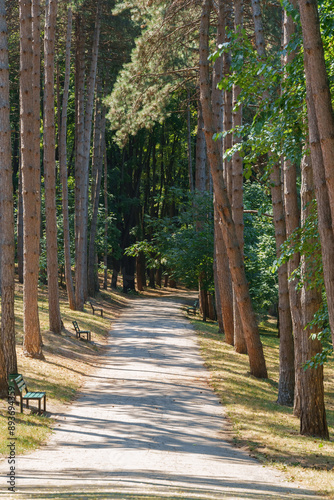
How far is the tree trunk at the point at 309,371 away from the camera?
33.5 ft

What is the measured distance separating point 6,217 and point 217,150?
20.5ft

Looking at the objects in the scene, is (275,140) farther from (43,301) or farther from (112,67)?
(112,67)

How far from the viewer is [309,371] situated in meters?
10.6

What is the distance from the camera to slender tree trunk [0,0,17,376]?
38.7 ft

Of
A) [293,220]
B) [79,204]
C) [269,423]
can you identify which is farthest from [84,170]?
[269,423]

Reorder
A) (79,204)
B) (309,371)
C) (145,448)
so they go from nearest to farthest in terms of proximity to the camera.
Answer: (145,448) → (309,371) → (79,204)

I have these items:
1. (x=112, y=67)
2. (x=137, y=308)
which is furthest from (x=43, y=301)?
(x=112, y=67)

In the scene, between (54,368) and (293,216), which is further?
(54,368)

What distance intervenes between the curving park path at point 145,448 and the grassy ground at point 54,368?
1.04 feet

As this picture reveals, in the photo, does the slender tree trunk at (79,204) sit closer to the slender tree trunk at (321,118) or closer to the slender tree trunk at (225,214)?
the slender tree trunk at (225,214)

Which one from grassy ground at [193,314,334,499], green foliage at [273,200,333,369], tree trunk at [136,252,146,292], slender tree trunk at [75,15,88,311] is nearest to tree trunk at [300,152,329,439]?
grassy ground at [193,314,334,499]

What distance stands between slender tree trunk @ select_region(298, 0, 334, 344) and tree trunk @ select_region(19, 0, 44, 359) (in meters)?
9.46

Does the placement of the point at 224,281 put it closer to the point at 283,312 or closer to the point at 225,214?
the point at 225,214

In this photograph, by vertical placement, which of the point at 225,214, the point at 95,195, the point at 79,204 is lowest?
the point at 225,214
